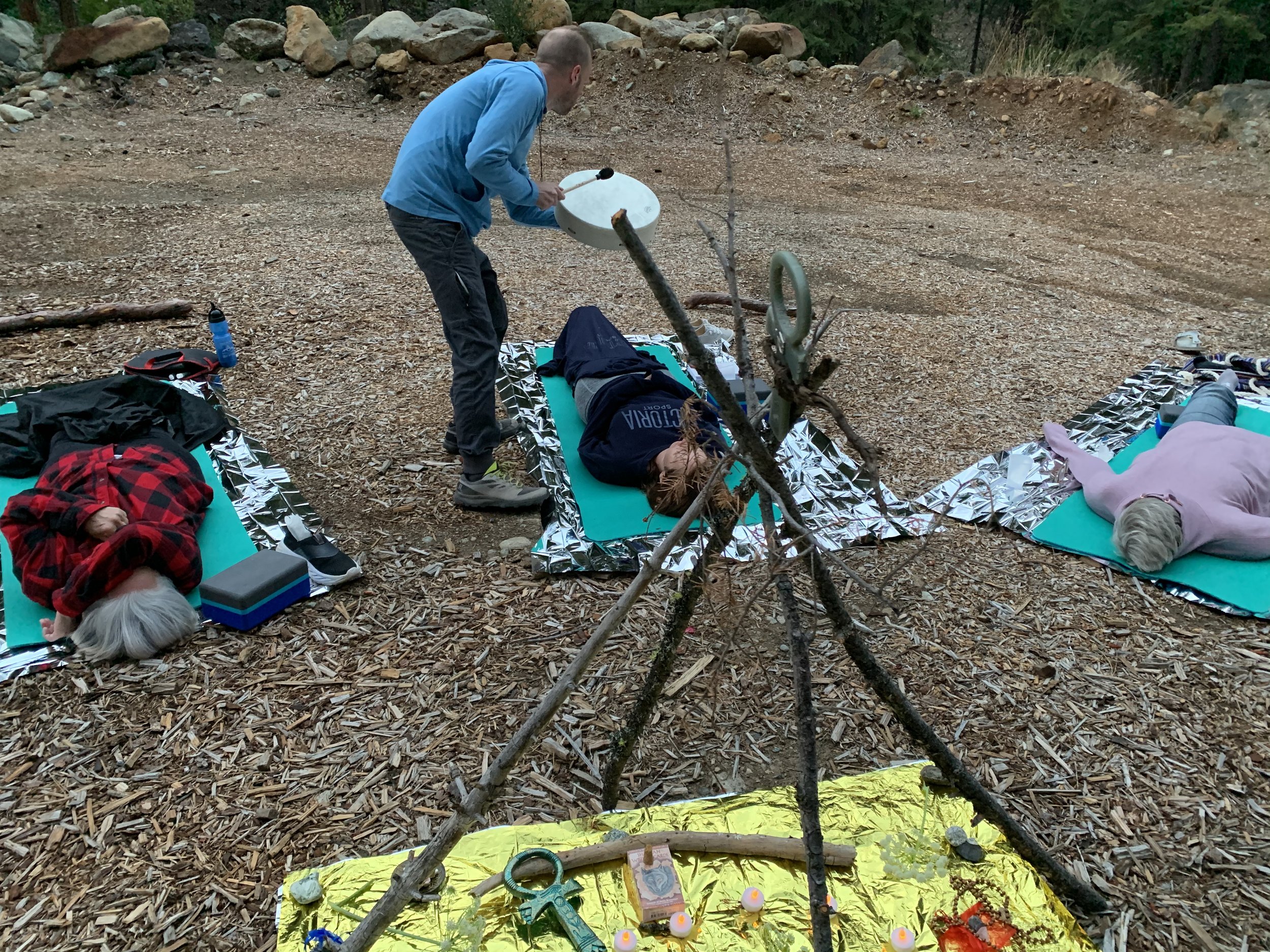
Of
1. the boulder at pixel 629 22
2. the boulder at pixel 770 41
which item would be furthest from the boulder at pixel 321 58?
the boulder at pixel 770 41

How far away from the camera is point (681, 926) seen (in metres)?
1.97

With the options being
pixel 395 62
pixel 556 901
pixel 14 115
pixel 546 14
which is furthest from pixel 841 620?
pixel 546 14

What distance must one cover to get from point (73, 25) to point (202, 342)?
10.9 meters

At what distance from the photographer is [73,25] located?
12391mm

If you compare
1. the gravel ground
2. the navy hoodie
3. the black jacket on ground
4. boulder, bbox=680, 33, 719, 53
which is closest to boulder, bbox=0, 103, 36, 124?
the gravel ground

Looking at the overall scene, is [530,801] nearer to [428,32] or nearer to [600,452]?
[600,452]

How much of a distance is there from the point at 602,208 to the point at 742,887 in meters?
2.82

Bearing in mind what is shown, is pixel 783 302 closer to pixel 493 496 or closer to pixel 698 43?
pixel 493 496

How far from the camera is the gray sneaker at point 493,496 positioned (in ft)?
12.2

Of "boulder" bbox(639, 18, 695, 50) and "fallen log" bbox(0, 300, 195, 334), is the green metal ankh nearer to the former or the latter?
"fallen log" bbox(0, 300, 195, 334)

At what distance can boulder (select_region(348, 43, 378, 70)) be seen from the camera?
12.1m

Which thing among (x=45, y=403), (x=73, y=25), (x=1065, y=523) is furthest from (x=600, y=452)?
(x=73, y=25)

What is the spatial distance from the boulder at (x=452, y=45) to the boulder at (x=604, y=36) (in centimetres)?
155

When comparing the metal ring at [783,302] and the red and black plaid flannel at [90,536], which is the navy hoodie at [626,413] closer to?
the metal ring at [783,302]
